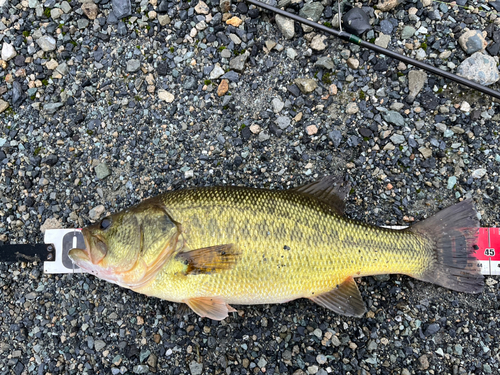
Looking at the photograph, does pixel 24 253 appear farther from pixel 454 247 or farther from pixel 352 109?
pixel 454 247

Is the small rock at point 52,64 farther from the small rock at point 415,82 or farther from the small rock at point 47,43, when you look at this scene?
the small rock at point 415,82

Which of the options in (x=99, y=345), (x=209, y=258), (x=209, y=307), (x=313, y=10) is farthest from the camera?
(x=313, y=10)

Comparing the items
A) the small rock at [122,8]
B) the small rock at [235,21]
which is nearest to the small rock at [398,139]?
the small rock at [235,21]

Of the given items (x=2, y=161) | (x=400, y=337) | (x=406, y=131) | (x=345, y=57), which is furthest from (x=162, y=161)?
(x=400, y=337)

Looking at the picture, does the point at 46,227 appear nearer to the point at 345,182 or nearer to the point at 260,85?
the point at 260,85

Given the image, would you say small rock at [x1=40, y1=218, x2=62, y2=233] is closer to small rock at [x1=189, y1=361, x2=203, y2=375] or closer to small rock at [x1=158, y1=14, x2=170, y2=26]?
small rock at [x1=189, y1=361, x2=203, y2=375]

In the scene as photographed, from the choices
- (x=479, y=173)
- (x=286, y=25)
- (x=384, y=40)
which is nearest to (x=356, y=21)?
(x=384, y=40)
